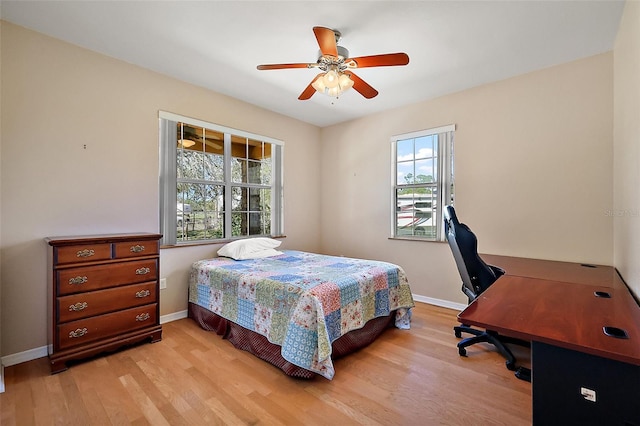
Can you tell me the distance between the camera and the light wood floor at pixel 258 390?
1647 mm

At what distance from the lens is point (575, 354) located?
3.34ft

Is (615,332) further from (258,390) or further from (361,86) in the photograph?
(361,86)

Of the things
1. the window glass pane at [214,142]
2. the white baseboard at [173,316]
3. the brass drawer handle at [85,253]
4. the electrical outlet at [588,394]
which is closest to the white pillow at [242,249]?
the white baseboard at [173,316]

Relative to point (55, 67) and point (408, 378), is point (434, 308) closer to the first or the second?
point (408, 378)

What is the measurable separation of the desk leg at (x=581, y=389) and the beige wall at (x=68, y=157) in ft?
10.6

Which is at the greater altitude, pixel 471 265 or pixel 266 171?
pixel 266 171

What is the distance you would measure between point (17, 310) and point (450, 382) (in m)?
3.36

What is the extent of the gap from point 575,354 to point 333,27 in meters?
2.47

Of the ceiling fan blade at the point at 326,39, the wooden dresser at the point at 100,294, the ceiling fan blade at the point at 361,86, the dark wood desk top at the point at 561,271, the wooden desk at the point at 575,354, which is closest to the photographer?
the wooden desk at the point at 575,354

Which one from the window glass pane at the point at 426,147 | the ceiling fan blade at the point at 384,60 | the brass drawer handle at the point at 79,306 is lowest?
the brass drawer handle at the point at 79,306

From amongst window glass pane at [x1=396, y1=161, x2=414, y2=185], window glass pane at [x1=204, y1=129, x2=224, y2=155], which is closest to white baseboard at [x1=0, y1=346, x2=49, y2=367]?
window glass pane at [x1=204, y1=129, x2=224, y2=155]

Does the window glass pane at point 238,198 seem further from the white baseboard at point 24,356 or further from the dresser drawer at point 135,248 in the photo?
the white baseboard at point 24,356

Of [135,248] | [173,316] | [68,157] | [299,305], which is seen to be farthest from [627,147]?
[68,157]

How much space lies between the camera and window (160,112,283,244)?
124 inches
